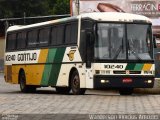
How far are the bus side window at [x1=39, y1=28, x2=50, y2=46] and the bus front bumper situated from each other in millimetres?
4967

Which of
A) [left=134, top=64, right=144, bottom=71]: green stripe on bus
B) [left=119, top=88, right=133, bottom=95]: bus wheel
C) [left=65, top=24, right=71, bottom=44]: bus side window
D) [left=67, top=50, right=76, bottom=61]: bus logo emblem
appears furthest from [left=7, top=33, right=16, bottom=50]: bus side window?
[left=134, top=64, right=144, bottom=71]: green stripe on bus

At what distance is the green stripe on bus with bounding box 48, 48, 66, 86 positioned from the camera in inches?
1062

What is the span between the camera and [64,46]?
87.6 ft

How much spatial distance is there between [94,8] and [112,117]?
3648cm

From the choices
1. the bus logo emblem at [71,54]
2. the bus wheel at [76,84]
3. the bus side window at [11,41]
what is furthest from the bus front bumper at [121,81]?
the bus side window at [11,41]

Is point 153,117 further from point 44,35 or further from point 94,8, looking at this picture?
point 94,8

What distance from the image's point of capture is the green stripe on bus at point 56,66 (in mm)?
26969

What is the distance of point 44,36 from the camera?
29.1 meters

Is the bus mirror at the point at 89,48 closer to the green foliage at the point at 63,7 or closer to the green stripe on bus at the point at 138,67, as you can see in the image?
the green stripe on bus at the point at 138,67

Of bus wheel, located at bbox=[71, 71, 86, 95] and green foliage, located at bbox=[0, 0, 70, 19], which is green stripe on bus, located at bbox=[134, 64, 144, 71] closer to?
bus wheel, located at bbox=[71, 71, 86, 95]

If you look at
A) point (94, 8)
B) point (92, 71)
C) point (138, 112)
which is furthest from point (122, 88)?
point (94, 8)

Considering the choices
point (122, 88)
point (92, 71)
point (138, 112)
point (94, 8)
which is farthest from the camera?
point (94, 8)

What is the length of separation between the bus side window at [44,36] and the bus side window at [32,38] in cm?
55

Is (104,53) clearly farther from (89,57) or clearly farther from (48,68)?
(48,68)
